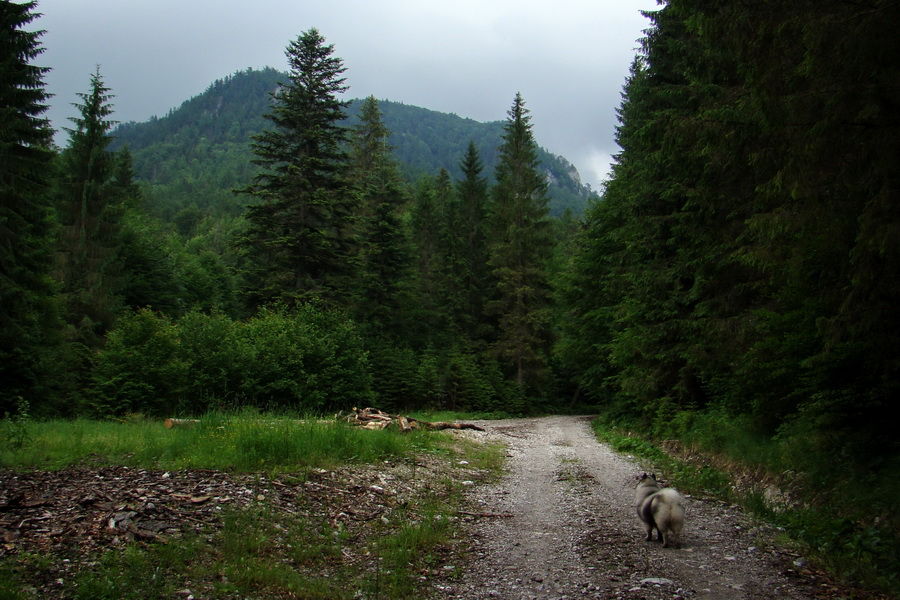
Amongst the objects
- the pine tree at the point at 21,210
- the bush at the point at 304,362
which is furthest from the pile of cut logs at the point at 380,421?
the pine tree at the point at 21,210

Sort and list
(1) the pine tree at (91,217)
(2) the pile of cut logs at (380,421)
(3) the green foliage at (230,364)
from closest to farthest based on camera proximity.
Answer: (2) the pile of cut logs at (380,421), (3) the green foliage at (230,364), (1) the pine tree at (91,217)

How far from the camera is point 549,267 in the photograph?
50188mm

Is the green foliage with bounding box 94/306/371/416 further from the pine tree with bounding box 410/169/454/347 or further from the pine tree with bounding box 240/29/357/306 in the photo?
the pine tree with bounding box 410/169/454/347

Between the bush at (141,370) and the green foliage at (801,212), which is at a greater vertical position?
the green foliage at (801,212)

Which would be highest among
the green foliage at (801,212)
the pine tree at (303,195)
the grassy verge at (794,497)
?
the pine tree at (303,195)

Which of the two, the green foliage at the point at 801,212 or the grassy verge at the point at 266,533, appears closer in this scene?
the grassy verge at the point at 266,533

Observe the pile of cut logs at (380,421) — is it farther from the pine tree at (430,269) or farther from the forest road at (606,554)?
the pine tree at (430,269)

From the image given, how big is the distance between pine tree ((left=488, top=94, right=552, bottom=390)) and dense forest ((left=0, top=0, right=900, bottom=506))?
0.52 ft


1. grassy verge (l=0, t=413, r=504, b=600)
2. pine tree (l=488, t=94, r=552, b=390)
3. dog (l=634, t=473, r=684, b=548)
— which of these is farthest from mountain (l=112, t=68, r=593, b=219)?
dog (l=634, t=473, r=684, b=548)

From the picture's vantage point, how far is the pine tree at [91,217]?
2562 cm

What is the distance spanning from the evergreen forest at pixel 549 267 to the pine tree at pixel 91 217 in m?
0.12

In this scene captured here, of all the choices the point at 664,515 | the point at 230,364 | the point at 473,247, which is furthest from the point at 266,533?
the point at 473,247

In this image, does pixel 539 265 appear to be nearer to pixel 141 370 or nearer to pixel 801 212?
pixel 141 370

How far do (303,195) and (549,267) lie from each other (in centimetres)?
2959
